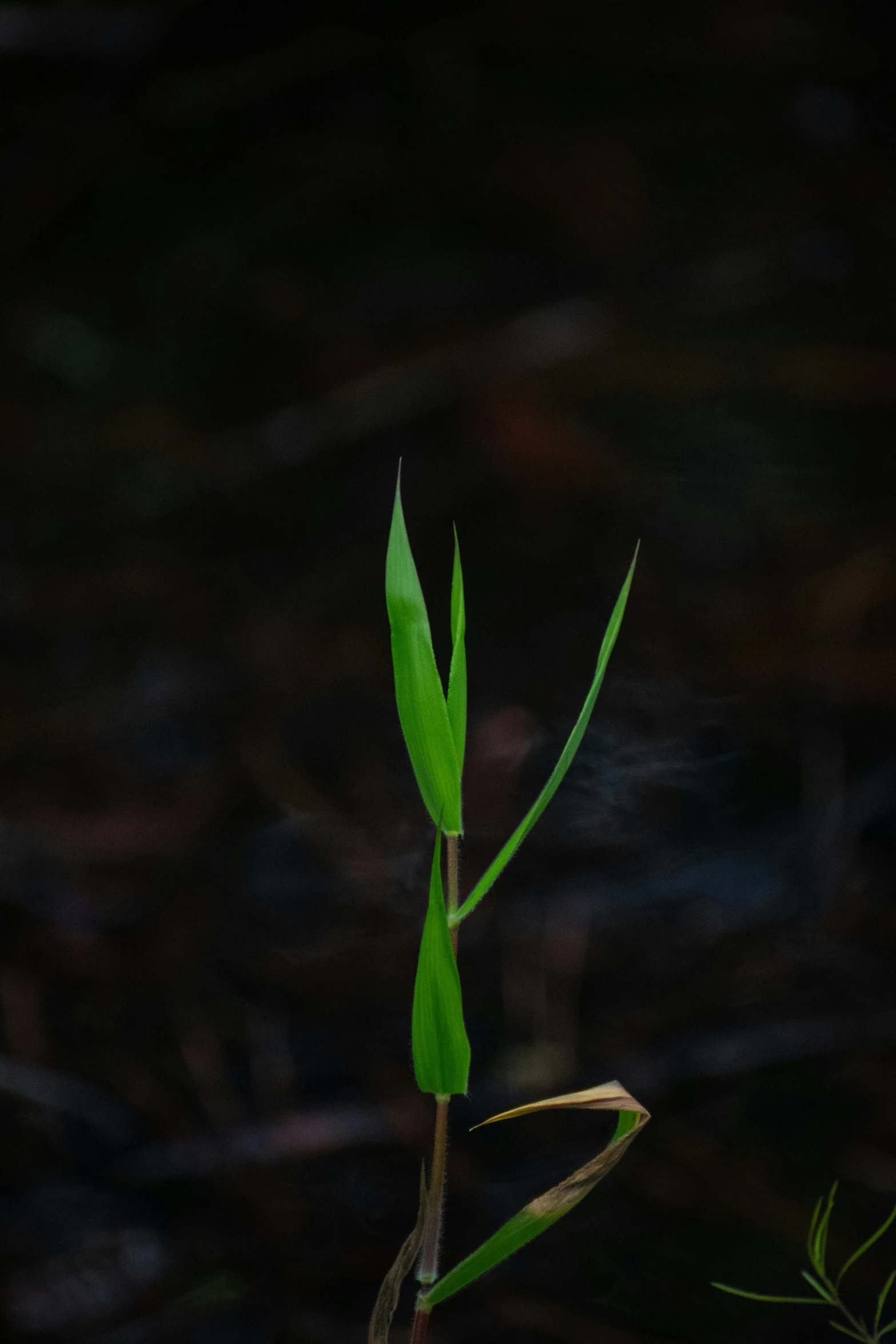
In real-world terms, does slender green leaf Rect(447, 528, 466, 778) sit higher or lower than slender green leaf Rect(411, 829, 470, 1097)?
higher

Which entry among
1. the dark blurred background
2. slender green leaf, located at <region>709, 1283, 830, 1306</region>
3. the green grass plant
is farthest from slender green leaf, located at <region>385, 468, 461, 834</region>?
the dark blurred background

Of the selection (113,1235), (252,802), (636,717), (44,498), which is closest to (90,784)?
(252,802)

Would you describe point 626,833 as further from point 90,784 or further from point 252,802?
point 90,784

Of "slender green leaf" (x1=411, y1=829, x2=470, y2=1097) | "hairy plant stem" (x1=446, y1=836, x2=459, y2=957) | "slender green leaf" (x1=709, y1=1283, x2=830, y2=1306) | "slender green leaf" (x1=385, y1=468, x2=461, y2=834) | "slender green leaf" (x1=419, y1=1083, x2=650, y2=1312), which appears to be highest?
"slender green leaf" (x1=385, y1=468, x2=461, y2=834)

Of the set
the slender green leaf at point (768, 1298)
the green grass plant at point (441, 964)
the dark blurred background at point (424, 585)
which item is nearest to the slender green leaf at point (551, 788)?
Result: the green grass plant at point (441, 964)

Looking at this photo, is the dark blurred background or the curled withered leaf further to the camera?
the dark blurred background

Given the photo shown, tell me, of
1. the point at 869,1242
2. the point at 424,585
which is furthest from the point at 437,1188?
the point at 424,585

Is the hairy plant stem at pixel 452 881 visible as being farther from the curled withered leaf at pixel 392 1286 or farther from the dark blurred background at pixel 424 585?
the dark blurred background at pixel 424 585

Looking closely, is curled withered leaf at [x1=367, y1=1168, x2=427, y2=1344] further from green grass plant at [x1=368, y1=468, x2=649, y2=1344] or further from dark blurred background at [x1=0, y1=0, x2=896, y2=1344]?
dark blurred background at [x1=0, y1=0, x2=896, y2=1344]
